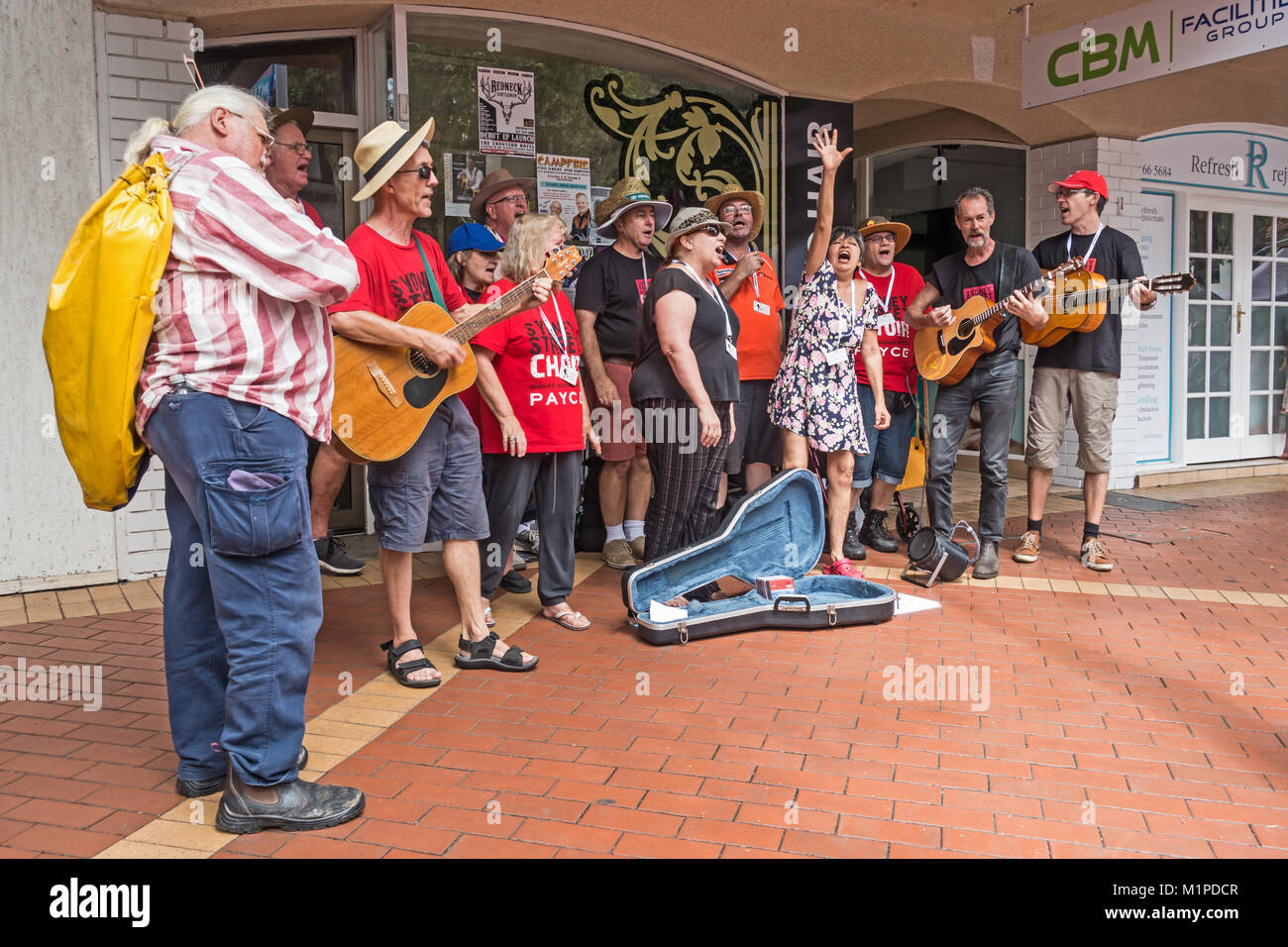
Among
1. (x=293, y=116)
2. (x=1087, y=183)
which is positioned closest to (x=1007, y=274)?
(x=1087, y=183)

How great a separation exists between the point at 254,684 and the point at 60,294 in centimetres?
114

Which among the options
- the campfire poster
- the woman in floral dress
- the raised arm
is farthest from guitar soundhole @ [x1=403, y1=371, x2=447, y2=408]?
the campfire poster

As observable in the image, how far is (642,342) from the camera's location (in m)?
5.31

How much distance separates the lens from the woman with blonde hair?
4676 mm

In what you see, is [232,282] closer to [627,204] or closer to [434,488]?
[434,488]

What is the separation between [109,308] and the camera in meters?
2.79

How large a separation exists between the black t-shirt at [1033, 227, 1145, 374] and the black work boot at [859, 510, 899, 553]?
4.54ft

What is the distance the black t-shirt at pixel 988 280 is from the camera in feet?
20.6

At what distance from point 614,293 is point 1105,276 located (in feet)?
9.39

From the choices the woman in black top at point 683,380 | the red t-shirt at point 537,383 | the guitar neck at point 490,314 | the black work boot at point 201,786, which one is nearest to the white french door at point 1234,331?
the woman in black top at point 683,380

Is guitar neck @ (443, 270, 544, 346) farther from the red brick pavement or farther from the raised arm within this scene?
the raised arm

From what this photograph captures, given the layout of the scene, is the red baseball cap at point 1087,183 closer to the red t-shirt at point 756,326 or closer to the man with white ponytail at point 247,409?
the red t-shirt at point 756,326
